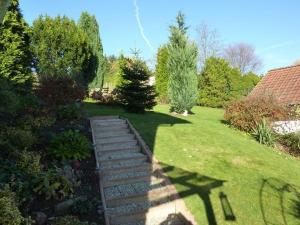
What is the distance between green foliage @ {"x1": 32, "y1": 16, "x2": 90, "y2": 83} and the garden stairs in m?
10.6

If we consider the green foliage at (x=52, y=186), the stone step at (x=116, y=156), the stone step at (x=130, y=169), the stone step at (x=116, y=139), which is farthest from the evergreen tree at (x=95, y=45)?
the green foliage at (x=52, y=186)

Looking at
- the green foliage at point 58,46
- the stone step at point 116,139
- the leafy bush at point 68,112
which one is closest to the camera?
the stone step at point 116,139

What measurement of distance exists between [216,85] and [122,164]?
19.5 meters

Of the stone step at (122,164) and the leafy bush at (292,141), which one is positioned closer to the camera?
the stone step at (122,164)

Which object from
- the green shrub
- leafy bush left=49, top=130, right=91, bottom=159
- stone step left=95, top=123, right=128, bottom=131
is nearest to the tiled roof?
stone step left=95, top=123, right=128, bottom=131

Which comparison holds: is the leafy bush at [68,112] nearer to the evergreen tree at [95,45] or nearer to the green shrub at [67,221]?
the green shrub at [67,221]

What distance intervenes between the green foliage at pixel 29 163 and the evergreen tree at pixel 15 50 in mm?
8182

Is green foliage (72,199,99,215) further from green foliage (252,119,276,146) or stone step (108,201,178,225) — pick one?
green foliage (252,119,276,146)

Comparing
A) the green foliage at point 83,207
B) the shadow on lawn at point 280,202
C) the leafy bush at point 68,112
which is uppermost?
the leafy bush at point 68,112

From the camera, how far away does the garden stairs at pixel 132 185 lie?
26.8 feet

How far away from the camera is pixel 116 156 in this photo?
11.0 m

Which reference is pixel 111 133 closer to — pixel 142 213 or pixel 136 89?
pixel 136 89

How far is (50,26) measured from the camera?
23000 mm

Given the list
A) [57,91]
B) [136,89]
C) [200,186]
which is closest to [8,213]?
[200,186]
